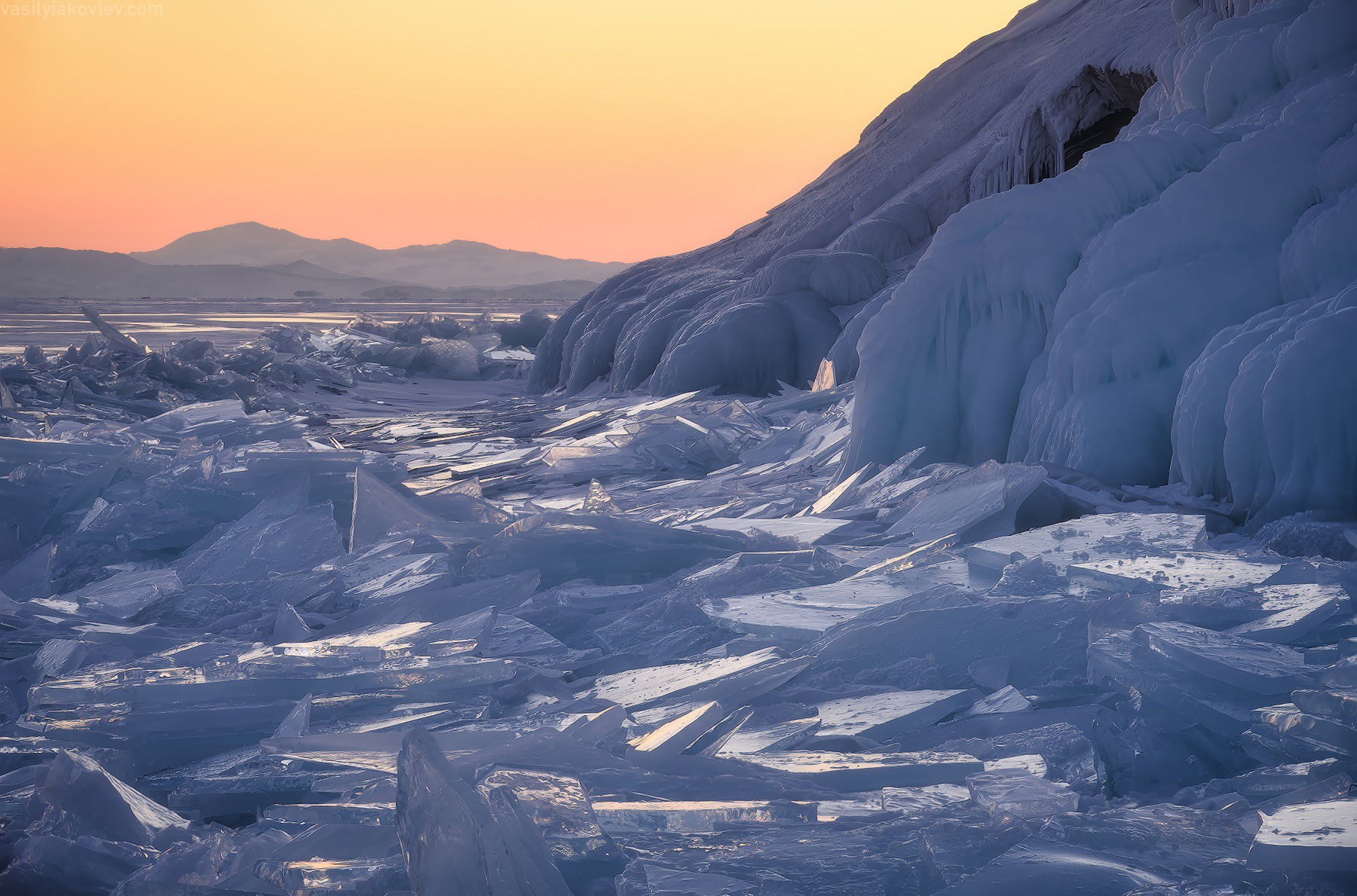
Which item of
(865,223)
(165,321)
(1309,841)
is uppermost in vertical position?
(165,321)

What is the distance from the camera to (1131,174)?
5.47m

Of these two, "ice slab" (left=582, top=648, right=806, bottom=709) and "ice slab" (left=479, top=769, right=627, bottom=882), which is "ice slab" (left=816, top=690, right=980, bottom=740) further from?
"ice slab" (left=479, top=769, right=627, bottom=882)

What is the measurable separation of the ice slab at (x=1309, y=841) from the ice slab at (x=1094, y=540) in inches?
57.9

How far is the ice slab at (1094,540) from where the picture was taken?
316cm

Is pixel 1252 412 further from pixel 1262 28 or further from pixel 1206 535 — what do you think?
pixel 1262 28

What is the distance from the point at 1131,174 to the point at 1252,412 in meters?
2.34

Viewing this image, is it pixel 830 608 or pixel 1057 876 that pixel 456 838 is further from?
pixel 830 608

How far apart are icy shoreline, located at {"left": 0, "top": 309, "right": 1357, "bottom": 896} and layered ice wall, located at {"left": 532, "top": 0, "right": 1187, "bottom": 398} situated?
22.4ft

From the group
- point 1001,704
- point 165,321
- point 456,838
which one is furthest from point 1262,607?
point 165,321

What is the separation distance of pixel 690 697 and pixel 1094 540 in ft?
5.80

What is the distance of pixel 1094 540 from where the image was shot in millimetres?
3311

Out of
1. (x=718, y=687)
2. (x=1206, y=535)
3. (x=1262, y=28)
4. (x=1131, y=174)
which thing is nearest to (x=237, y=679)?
(x=718, y=687)

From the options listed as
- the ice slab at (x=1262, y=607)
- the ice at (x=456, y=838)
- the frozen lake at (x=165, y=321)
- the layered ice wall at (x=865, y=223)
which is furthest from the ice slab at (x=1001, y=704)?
the frozen lake at (x=165, y=321)

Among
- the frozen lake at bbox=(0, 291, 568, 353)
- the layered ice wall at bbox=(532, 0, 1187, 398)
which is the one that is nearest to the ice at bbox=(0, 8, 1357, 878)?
the layered ice wall at bbox=(532, 0, 1187, 398)
